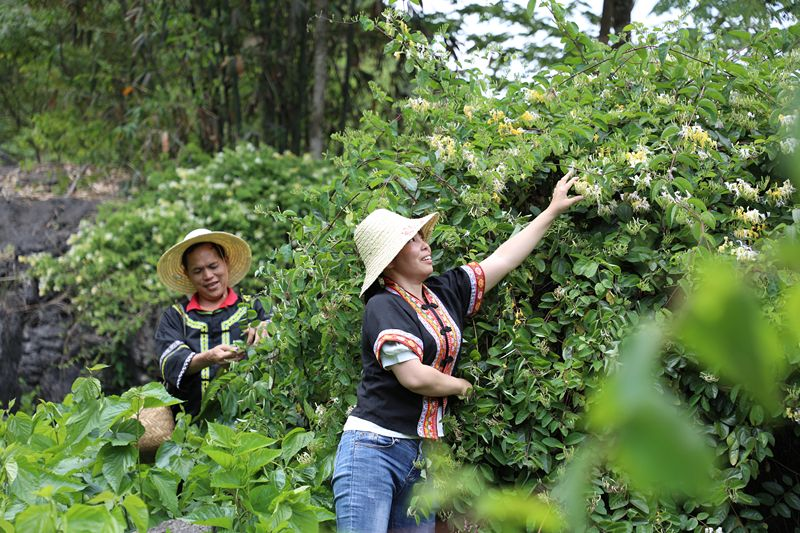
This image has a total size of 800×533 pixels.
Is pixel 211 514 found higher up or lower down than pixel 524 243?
lower down

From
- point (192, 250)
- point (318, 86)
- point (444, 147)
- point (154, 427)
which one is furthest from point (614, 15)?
point (154, 427)

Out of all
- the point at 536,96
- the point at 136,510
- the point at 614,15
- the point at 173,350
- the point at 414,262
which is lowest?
the point at 173,350

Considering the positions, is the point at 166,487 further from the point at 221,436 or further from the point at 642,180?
the point at 642,180

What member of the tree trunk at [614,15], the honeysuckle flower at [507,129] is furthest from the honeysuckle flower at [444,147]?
the tree trunk at [614,15]

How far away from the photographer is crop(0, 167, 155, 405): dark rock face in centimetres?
790

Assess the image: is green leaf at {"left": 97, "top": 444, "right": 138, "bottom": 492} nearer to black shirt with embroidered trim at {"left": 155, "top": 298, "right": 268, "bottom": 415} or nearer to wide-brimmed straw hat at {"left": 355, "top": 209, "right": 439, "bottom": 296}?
wide-brimmed straw hat at {"left": 355, "top": 209, "right": 439, "bottom": 296}

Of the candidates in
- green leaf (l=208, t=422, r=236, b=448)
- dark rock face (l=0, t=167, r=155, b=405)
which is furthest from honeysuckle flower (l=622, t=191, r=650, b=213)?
dark rock face (l=0, t=167, r=155, b=405)

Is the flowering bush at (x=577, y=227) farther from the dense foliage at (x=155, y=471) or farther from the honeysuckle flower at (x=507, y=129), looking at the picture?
the dense foliage at (x=155, y=471)

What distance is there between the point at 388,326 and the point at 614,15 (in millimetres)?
5070

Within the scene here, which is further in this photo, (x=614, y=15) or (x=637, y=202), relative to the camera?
(x=614, y=15)

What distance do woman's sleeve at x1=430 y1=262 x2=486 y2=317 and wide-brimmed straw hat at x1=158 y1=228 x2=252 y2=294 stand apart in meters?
1.62

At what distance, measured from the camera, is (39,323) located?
26.9 feet

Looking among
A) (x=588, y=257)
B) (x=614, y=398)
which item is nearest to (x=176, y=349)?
(x=588, y=257)

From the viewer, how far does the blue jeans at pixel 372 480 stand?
2869 millimetres
